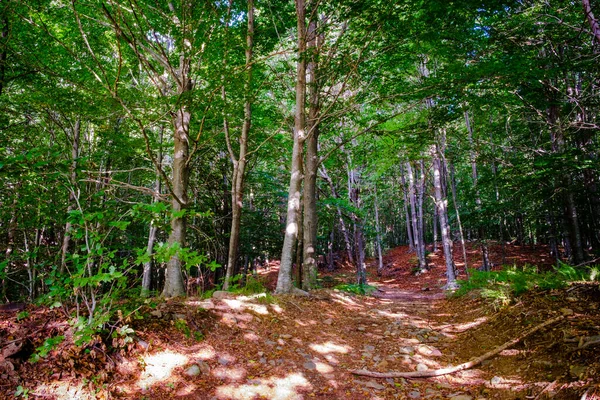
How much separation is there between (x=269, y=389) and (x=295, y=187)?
4.95 metres

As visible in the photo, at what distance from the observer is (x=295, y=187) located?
7.59m

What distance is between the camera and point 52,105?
26.1 feet

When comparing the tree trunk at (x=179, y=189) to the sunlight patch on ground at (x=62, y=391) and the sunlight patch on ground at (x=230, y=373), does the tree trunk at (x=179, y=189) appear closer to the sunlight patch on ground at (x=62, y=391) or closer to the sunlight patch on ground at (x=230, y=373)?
the sunlight patch on ground at (x=230, y=373)

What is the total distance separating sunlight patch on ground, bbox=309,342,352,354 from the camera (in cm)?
447

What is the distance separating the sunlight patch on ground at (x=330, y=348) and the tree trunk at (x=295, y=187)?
2555mm

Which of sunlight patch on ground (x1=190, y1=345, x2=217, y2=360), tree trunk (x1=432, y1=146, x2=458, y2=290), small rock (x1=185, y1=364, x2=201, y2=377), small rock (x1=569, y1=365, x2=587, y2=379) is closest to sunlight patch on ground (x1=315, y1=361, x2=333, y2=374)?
sunlight patch on ground (x1=190, y1=345, x2=217, y2=360)

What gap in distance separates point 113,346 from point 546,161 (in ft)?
30.6

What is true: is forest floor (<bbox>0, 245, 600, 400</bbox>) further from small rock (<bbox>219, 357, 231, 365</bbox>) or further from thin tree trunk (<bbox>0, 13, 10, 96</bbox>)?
thin tree trunk (<bbox>0, 13, 10, 96</bbox>)

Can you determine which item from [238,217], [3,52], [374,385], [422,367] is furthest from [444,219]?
[3,52]

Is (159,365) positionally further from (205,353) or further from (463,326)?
(463,326)

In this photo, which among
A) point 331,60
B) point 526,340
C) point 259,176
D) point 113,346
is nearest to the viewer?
point 113,346

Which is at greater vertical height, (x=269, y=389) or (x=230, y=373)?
(x=230, y=373)

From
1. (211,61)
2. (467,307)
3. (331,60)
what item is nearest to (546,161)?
(467,307)

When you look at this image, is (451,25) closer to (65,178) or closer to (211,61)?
(211,61)
